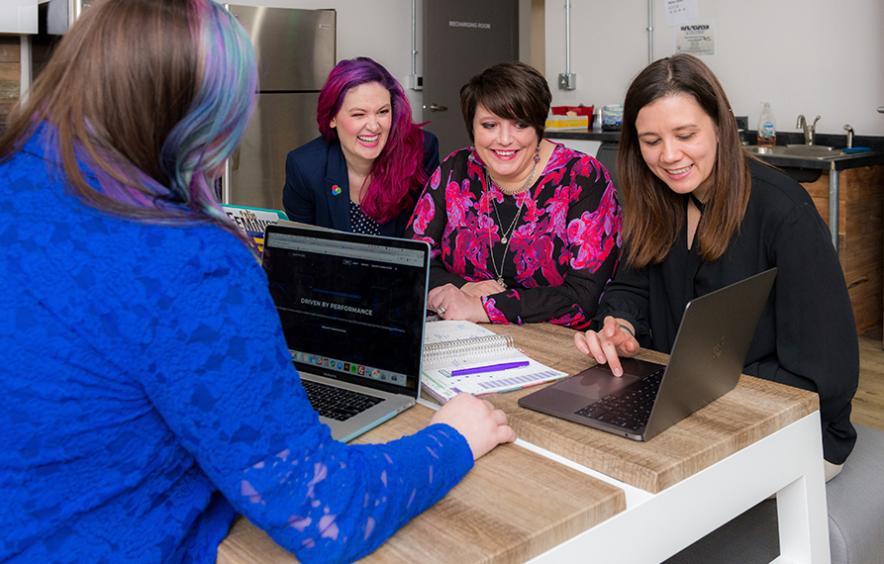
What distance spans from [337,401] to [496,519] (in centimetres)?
42

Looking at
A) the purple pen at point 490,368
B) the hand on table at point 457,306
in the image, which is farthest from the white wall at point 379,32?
the purple pen at point 490,368

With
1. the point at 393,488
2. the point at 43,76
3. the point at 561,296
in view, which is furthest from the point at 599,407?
the point at 43,76

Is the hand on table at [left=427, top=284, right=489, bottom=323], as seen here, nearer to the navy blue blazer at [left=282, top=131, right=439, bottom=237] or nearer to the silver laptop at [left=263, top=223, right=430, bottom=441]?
the silver laptop at [left=263, top=223, right=430, bottom=441]

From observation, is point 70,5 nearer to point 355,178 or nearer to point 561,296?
point 355,178

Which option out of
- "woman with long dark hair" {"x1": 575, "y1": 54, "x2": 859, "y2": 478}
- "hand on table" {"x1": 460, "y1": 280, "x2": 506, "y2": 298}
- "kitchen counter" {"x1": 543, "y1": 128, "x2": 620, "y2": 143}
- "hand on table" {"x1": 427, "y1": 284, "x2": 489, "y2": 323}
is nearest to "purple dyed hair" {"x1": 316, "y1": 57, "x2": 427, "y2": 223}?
"hand on table" {"x1": 460, "y1": 280, "x2": 506, "y2": 298}

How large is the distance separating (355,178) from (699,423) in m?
1.59

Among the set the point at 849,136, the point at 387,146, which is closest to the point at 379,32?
the point at 849,136

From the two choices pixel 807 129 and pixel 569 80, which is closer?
pixel 807 129

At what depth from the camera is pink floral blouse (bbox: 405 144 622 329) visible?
1.98 metres

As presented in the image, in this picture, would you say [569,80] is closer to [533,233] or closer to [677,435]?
[533,233]

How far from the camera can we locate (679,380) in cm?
117

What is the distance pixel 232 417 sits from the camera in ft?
2.64

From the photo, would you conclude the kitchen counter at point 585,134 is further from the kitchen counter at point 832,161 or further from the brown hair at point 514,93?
the brown hair at point 514,93

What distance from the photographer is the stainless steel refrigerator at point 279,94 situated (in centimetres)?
486
